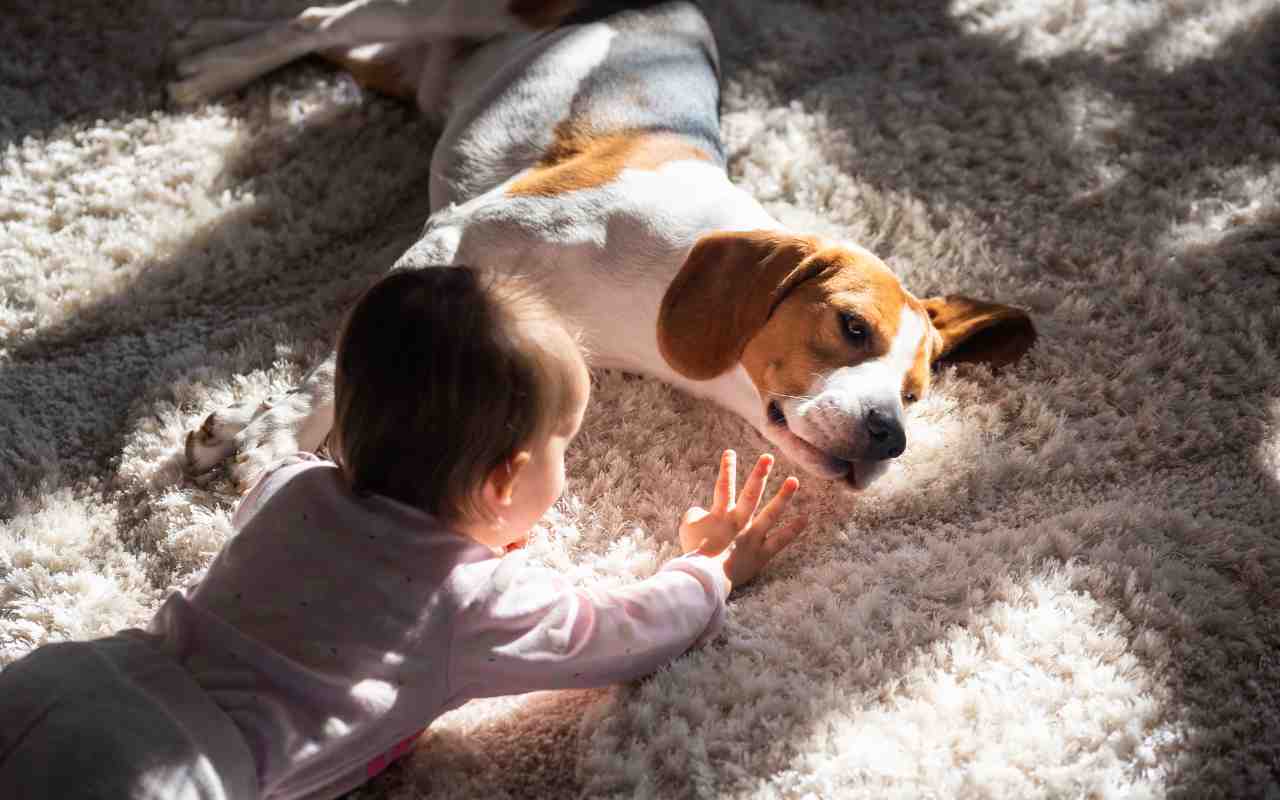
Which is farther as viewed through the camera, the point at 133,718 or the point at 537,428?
the point at 537,428

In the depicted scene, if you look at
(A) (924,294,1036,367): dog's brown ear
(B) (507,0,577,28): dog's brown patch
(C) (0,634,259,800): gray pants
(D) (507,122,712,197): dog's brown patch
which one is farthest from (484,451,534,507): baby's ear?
(B) (507,0,577,28): dog's brown patch

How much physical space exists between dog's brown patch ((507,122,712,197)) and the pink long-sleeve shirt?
0.82 meters

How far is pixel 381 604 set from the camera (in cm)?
149

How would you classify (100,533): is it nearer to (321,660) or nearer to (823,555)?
(321,660)

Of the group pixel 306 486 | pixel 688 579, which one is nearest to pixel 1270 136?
pixel 688 579

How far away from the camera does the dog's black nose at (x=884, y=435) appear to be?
1904 mm

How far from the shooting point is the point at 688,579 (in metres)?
1.72

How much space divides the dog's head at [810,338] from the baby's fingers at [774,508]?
0.09 meters

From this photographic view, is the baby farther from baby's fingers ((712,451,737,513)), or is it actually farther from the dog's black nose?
the dog's black nose

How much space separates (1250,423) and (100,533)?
1.98 m

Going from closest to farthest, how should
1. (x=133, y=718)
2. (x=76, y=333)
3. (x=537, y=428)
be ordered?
1. (x=133, y=718)
2. (x=537, y=428)
3. (x=76, y=333)

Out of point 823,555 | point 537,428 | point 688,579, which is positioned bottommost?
point 823,555

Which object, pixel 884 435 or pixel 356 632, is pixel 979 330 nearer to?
pixel 884 435

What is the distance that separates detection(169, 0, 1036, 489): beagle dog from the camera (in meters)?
1.97
